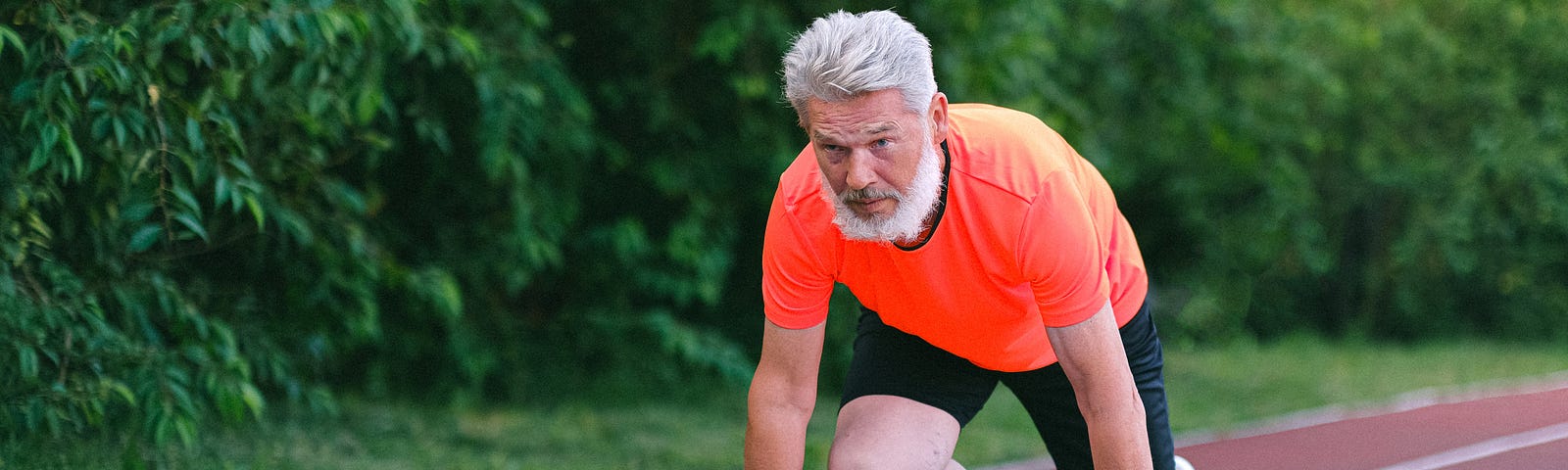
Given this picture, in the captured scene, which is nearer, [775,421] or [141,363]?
[775,421]

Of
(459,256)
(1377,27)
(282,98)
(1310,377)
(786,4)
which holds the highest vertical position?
(1377,27)

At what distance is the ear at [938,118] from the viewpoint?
262cm

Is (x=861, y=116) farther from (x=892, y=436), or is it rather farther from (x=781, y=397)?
(x=892, y=436)

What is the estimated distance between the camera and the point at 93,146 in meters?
4.24

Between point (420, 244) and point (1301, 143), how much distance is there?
9.16 m

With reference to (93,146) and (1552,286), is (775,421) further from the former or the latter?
(1552,286)

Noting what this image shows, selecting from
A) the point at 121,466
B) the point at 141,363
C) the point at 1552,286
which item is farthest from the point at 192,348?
the point at 1552,286

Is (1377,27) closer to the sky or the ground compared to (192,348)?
closer to the sky

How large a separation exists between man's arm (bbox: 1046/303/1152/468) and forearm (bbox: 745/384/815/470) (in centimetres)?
56

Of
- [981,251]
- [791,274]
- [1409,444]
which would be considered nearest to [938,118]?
[981,251]

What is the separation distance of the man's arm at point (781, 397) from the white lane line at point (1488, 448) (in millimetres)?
4704

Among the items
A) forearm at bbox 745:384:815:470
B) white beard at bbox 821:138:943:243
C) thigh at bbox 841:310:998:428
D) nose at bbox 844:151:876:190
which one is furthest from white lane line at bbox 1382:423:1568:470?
nose at bbox 844:151:876:190

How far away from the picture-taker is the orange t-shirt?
8.63ft

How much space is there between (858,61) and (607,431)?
16.5 ft
